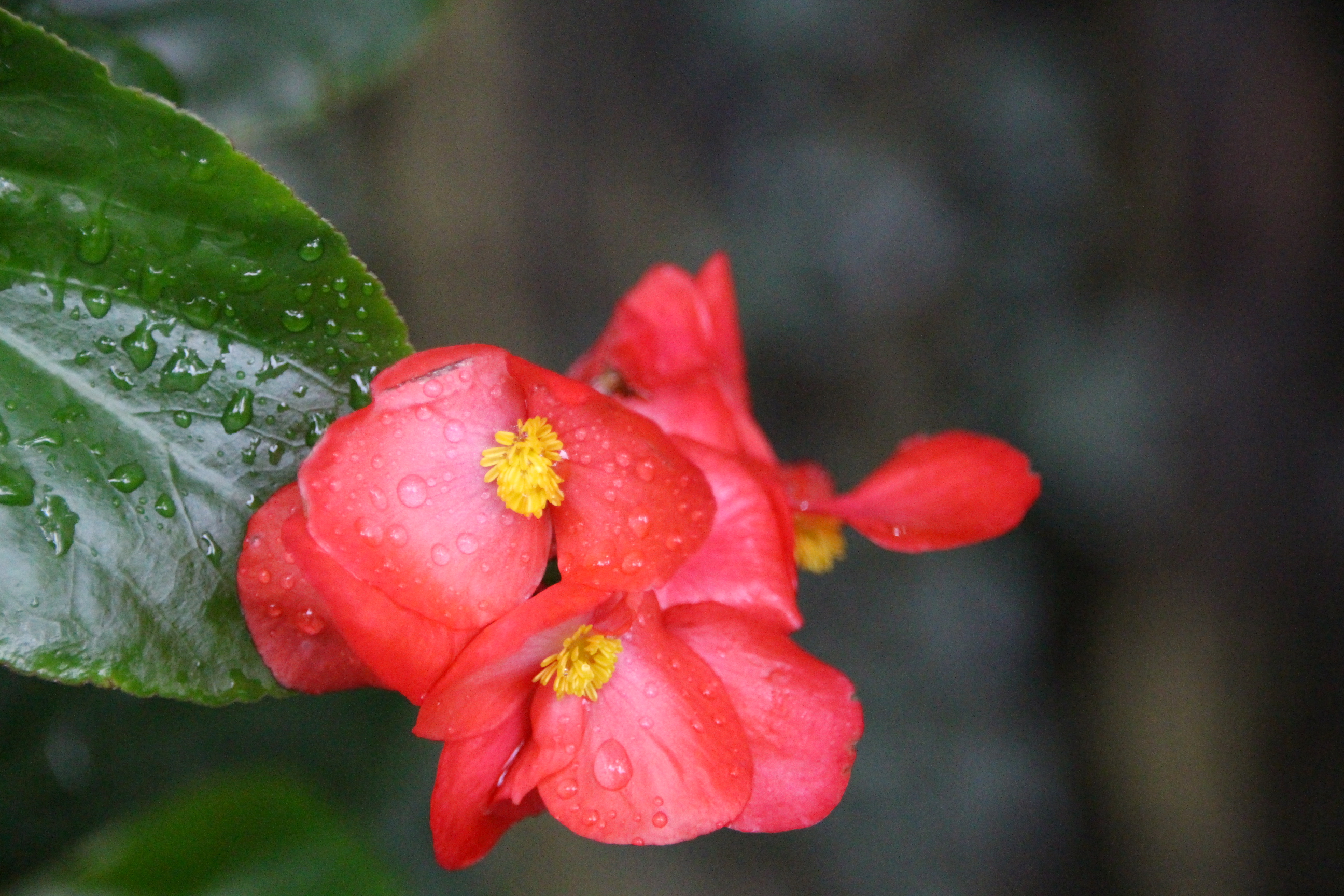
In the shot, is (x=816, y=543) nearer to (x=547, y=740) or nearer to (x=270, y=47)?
(x=547, y=740)

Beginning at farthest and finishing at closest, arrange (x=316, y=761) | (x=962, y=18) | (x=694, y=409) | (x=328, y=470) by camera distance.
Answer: (x=962, y=18) < (x=316, y=761) < (x=694, y=409) < (x=328, y=470)

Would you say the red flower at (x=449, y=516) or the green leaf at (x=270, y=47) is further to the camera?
the green leaf at (x=270, y=47)

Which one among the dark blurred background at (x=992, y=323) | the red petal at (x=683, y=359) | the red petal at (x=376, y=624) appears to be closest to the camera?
the red petal at (x=376, y=624)

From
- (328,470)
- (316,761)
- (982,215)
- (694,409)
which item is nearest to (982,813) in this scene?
(982,215)

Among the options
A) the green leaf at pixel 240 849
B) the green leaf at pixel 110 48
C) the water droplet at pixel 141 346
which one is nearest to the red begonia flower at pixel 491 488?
the water droplet at pixel 141 346

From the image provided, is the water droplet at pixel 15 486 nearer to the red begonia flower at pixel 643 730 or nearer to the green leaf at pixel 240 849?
the red begonia flower at pixel 643 730

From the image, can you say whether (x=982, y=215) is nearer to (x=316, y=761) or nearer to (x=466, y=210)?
(x=466, y=210)

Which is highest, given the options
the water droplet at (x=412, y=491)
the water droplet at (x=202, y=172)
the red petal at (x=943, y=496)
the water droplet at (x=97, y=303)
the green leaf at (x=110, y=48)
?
the green leaf at (x=110, y=48)

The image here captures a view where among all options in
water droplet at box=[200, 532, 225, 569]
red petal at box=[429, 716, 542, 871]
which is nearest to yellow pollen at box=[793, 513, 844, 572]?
red petal at box=[429, 716, 542, 871]
